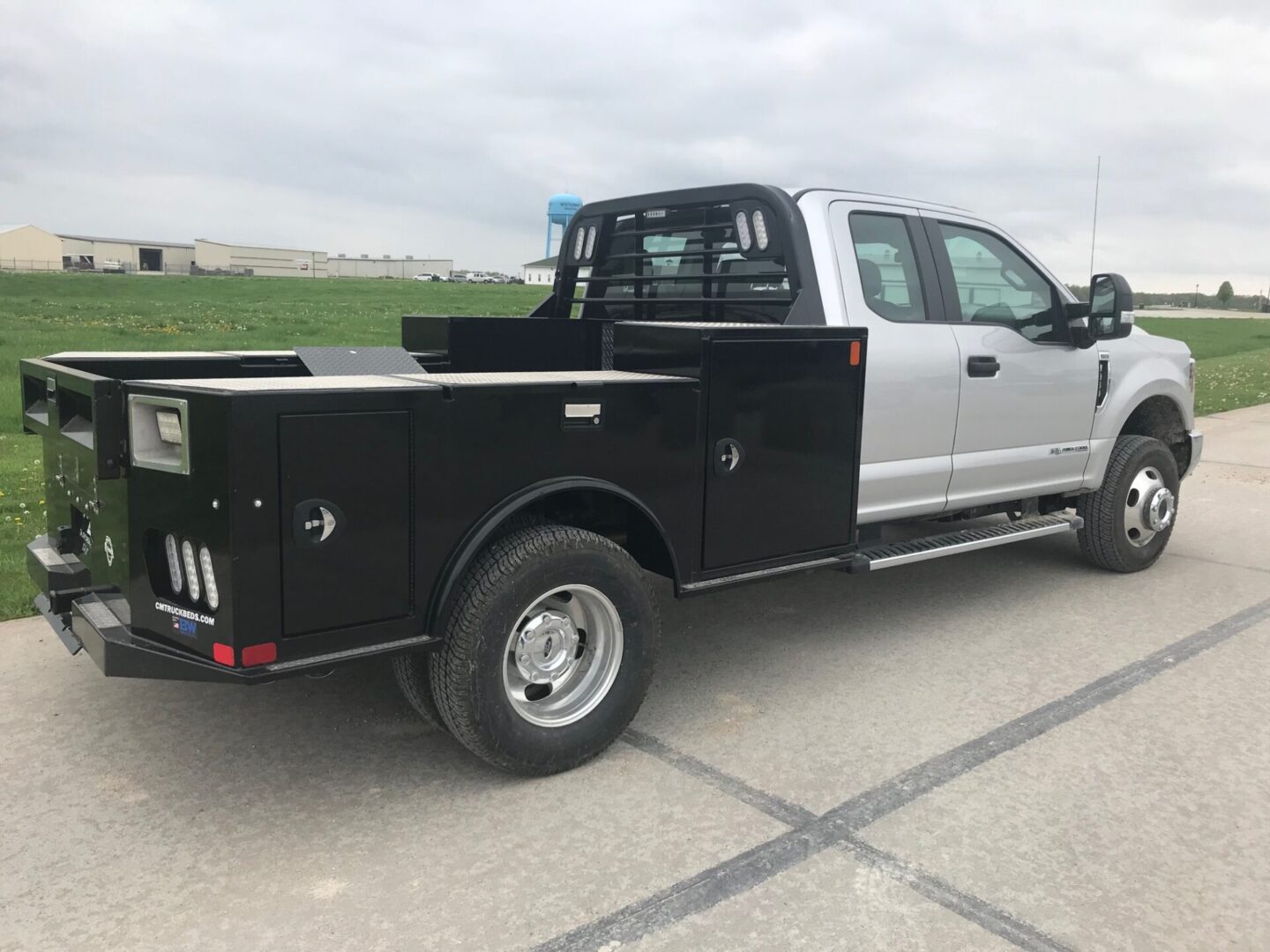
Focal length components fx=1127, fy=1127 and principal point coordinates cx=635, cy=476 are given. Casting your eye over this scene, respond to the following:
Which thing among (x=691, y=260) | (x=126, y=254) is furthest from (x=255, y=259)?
(x=691, y=260)

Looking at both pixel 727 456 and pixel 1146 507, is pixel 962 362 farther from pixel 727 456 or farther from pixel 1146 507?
pixel 1146 507

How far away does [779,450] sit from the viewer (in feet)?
14.4

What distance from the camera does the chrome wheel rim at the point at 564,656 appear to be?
378cm

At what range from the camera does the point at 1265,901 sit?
3180mm

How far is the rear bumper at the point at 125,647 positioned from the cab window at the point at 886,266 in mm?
2683

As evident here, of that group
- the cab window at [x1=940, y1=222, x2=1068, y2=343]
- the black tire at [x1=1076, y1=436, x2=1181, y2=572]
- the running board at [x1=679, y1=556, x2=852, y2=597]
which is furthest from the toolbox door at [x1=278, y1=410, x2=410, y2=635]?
the black tire at [x1=1076, y1=436, x2=1181, y2=572]

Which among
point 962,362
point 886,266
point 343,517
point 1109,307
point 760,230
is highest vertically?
point 760,230

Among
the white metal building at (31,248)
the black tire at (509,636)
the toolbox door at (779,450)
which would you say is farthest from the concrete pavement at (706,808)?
the white metal building at (31,248)

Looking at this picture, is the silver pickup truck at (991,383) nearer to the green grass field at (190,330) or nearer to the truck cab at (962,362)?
the truck cab at (962,362)

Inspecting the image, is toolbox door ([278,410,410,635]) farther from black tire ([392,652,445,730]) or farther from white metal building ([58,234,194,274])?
white metal building ([58,234,194,274])

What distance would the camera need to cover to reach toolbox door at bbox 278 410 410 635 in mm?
3102

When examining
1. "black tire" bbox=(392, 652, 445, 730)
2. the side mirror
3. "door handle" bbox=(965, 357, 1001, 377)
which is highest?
the side mirror

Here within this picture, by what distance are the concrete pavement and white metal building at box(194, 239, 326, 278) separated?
11604 cm

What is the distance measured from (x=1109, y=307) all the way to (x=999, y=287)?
637mm
